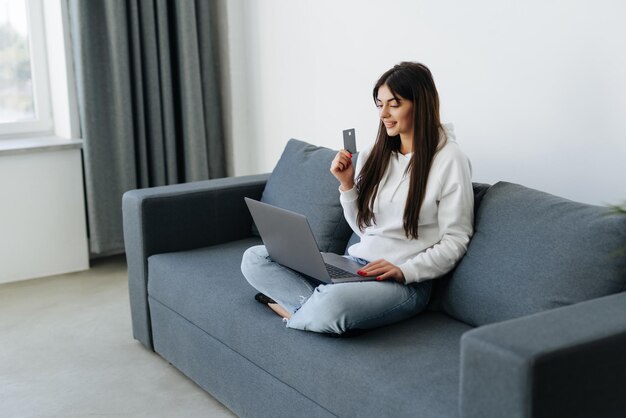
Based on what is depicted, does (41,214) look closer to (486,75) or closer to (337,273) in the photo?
(337,273)

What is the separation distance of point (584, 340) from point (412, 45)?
179 centimetres

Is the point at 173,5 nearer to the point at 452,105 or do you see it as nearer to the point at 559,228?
the point at 452,105

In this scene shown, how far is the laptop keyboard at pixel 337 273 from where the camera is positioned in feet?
8.10

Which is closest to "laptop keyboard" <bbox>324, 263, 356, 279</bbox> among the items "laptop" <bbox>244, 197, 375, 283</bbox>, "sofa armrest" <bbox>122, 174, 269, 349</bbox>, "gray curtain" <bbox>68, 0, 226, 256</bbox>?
"laptop" <bbox>244, 197, 375, 283</bbox>

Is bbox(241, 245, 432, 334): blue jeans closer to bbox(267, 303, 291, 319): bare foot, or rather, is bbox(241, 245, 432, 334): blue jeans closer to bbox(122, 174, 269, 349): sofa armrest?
bbox(267, 303, 291, 319): bare foot

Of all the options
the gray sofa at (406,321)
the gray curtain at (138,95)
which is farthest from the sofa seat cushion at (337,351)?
the gray curtain at (138,95)

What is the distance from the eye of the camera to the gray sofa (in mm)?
1679

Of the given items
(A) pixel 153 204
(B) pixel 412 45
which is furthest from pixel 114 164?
(B) pixel 412 45

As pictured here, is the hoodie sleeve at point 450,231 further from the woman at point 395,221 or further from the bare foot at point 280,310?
the bare foot at point 280,310

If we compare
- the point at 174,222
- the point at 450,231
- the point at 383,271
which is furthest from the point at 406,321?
the point at 174,222

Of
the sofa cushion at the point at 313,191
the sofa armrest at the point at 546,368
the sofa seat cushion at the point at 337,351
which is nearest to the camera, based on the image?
the sofa armrest at the point at 546,368

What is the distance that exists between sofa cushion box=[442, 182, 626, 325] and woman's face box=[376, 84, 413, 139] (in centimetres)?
32

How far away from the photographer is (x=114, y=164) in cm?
435

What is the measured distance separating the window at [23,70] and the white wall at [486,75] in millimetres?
1164
